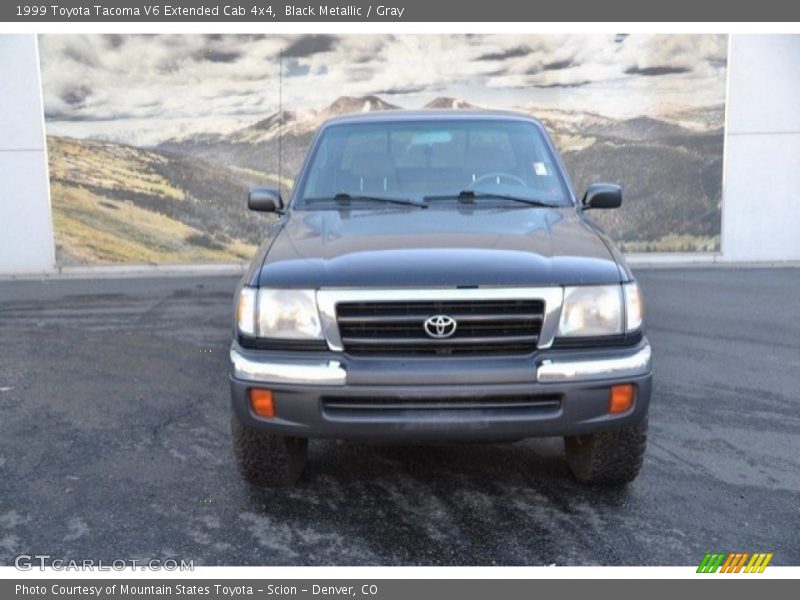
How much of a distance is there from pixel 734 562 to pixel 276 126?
925 cm

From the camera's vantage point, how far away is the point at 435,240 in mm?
3600

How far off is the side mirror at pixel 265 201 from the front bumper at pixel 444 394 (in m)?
1.61

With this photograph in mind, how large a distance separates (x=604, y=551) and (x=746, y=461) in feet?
4.54

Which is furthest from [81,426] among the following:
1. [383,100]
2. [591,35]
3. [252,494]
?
[591,35]

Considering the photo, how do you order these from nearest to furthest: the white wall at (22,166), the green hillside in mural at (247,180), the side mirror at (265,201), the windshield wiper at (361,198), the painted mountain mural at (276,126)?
the windshield wiper at (361,198) < the side mirror at (265,201) < the white wall at (22,166) < the painted mountain mural at (276,126) < the green hillside in mural at (247,180)

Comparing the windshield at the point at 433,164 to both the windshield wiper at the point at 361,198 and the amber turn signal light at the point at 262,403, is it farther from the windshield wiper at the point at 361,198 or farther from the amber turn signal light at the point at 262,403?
the amber turn signal light at the point at 262,403

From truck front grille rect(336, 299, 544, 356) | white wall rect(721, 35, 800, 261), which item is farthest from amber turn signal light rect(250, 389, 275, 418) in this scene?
white wall rect(721, 35, 800, 261)

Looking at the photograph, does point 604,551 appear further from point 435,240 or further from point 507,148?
point 507,148

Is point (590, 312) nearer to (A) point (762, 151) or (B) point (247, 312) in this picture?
(B) point (247, 312)

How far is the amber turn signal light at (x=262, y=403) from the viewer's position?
3279 millimetres

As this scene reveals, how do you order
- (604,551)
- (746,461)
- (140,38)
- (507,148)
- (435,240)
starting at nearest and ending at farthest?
(604,551) → (435,240) → (746,461) → (507,148) → (140,38)

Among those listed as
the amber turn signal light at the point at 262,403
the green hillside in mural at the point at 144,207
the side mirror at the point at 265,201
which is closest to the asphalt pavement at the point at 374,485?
the amber turn signal light at the point at 262,403

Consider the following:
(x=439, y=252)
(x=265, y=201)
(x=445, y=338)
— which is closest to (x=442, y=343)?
(x=445, y=338)

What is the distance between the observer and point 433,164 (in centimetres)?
466
